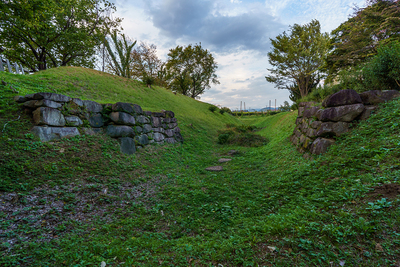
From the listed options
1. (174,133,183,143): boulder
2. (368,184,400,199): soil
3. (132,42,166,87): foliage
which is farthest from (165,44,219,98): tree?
(368,184,400,199): soil

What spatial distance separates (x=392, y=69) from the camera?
14.8ft

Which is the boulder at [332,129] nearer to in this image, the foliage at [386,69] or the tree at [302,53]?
the foliage at [386,69]

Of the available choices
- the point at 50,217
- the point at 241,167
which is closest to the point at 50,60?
the point at 50,217

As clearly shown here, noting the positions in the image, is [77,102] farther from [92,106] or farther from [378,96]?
[378,96]

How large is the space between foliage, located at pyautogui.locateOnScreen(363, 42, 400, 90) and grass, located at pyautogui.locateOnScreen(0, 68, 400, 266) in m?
1.33

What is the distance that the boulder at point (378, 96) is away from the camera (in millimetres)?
4160

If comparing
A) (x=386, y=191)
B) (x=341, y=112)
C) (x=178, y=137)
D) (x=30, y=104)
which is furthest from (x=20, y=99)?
(x=341, y=112)

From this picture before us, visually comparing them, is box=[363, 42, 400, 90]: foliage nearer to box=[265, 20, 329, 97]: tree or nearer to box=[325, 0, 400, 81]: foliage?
box=[325, 0, 400, 81]: foliage

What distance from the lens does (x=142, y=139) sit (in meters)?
6.59

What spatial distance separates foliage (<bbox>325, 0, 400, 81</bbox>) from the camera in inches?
307

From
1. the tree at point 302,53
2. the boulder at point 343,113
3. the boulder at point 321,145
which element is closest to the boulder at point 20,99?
the boulder at point 321,145

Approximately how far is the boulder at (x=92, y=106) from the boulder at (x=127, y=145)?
1.23m

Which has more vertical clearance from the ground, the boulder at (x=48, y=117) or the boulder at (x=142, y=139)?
the boulder at (x=48, y=117)

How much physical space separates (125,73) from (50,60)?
26.3 ft
